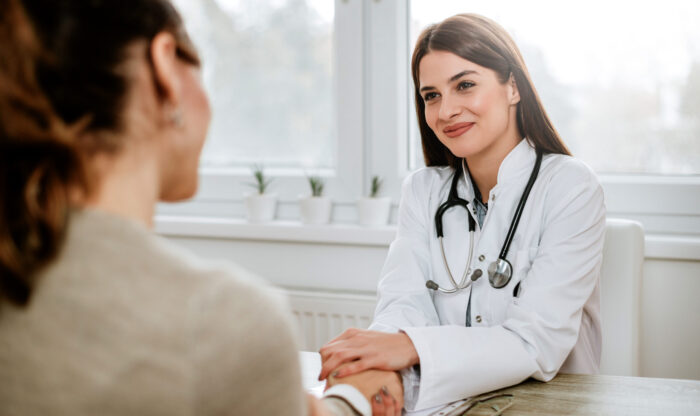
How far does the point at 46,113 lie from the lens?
1.68 ft

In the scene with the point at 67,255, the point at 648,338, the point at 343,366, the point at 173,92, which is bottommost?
the point at 648,338

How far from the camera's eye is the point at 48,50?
52 centimetres

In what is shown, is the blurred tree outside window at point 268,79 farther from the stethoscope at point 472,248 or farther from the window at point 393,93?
the stethoscope at point 472,248

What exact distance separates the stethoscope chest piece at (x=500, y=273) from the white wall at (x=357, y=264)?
2.36 ft

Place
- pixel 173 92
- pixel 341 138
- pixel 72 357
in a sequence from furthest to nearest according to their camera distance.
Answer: pixel 341 138 < pixel 173 92 < pixel 72 357

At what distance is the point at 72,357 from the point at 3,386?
7cm

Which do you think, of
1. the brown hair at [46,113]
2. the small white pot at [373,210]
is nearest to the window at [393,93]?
the small white pot at [373,210]

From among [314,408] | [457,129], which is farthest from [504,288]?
[314,408]

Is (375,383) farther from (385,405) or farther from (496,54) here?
(496,54)

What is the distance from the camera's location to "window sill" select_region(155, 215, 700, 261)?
1.88 metres

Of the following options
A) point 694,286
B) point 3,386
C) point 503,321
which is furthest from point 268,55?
point 3,386

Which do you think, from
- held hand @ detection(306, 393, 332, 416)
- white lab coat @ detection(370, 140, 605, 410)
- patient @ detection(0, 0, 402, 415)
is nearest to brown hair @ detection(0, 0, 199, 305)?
patient @ detection(0, 0, 402, 415)

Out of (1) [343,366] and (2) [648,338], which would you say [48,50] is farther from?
(2) [648,338]

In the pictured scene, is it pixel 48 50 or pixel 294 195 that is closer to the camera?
pixel 48 50
